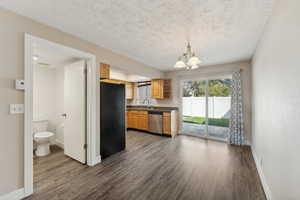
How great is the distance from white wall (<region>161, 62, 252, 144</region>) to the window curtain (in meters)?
0.14

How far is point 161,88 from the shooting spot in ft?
16.7

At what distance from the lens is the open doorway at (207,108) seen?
13.9 ft

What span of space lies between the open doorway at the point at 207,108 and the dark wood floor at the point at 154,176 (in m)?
1.17

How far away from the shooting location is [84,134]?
264 centimetres

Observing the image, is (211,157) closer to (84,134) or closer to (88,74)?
(84,134)

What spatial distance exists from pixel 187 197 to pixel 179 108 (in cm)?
357

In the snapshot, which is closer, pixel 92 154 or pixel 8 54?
pixel 8 54

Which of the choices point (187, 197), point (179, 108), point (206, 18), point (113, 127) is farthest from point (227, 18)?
point (179, 108)

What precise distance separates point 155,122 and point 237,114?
2725 mm

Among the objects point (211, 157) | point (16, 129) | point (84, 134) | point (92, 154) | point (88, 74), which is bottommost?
point (211, 157)

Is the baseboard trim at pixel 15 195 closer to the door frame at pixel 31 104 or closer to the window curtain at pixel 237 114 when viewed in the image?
the door frame at pixel 31 104

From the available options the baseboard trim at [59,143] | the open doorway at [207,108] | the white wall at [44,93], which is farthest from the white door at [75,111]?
the open doorway at [207,108]

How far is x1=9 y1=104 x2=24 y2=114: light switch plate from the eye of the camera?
1.64 meters

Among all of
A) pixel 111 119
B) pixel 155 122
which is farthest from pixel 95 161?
pixel 155 122
